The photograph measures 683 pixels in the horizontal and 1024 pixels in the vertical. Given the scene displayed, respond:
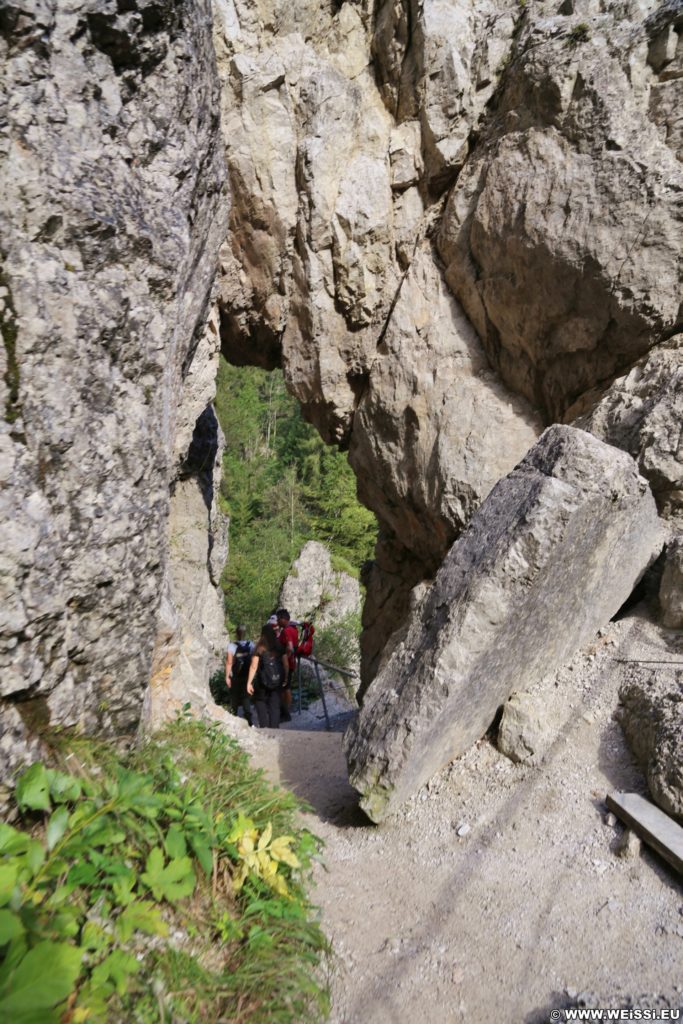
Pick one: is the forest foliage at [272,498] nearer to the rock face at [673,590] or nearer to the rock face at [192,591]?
the rock face at [192,591]

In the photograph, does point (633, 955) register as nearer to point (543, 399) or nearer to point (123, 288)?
point (123, 288)

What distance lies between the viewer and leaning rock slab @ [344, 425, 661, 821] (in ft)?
11.5

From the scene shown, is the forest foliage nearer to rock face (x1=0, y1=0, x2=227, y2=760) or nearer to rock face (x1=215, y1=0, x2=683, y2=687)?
rock face (x1=215, y1=0, x2=683, y2=687)

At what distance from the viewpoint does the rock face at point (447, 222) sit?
236 inches

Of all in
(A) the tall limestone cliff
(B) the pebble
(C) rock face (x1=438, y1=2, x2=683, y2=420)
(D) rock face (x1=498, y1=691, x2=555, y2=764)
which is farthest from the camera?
(C) rock face (x1=438, y1=2, x2=683, y2=420)

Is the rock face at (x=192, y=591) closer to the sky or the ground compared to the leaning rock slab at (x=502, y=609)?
closer to the ground

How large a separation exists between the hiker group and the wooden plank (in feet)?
15.4

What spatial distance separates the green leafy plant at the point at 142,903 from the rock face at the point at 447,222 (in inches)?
189

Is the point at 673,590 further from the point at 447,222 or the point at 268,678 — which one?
the point at 447,222

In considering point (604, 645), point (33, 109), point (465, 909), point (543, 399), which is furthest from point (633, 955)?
point (543, 399)

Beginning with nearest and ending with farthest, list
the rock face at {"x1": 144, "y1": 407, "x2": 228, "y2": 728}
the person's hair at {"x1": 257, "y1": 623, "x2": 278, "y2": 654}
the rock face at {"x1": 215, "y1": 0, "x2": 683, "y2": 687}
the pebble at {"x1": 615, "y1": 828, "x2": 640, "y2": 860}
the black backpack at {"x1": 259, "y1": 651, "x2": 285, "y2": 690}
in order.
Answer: the pebble at {"x1": 615, "y1": 828, "x2": 640, "y2": 860} → the rock face at {"x1": 144, "y1": 407, "x2": 228, "y2": 728} → the rock face at {"x1": 215, "y1": 0, "x2": 683, "y2": 687} → the black backpack at {"x1": 259, "y1": 651, "x2": 285, "y2": 690} → the person's hair at {"x1": 257, "y1": 623, "x2": 278, "y2": 654}

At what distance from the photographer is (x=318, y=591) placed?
18.4 m

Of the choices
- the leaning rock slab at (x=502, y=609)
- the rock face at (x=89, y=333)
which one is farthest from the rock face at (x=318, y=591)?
the rock face at (x=89, y=333)

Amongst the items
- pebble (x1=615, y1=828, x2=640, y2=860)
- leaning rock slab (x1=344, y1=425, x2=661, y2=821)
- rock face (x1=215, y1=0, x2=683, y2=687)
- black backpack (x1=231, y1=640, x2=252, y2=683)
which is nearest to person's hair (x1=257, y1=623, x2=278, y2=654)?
black backpack (x1=231, y1=640, x2=252, y2=683)
